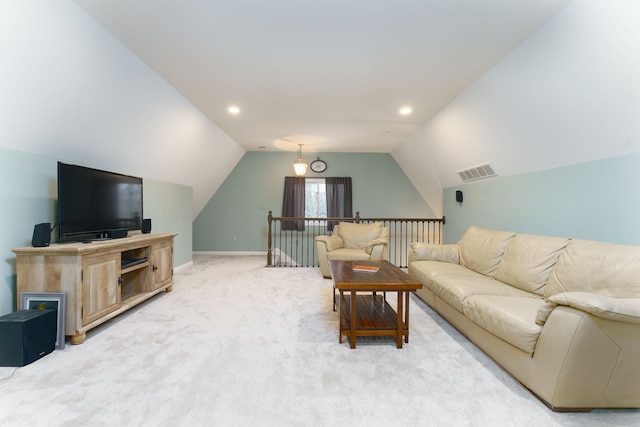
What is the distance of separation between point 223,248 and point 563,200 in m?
6.39

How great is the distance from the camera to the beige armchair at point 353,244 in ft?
14.7

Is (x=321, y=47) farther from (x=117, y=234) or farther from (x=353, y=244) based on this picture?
(x=353, y=244)

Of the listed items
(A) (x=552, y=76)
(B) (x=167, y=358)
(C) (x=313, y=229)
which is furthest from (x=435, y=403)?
(C) (x=313, y=229)

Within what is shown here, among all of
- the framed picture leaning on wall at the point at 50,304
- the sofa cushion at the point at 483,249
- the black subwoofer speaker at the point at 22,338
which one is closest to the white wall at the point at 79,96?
the framed picture leaning on wall at the point at 50,304

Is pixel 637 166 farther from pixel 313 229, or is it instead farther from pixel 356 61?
pixel 313 229

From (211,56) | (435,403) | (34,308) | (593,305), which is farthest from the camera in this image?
(211,56)

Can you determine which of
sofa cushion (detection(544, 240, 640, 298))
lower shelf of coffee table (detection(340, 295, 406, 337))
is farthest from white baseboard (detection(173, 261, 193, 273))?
sofa cushion (detection(544, 240, 640, 298))

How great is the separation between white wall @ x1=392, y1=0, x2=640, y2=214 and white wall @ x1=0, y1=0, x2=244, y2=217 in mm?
3581

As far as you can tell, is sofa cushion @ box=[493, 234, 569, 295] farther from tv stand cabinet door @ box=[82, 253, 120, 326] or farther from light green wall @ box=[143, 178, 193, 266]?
light green wall @ box=[143, 178, 193, 266]

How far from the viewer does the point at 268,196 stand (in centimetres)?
690

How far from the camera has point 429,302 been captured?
10.7 ft

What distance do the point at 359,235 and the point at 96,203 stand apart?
3.72 meters

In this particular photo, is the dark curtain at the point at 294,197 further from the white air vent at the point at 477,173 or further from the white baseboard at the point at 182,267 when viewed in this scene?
the white air vent at the point at 477,173

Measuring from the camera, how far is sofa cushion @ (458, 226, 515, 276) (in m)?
3.05
